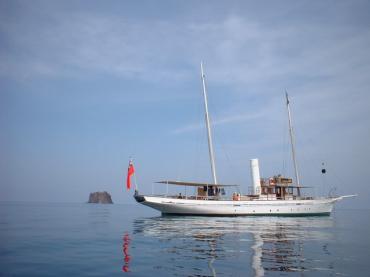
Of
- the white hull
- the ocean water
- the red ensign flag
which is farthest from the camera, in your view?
the white hull

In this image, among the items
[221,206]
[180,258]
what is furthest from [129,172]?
[180,258]

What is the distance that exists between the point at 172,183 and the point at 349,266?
35613 mm

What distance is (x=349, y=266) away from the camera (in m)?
14.3

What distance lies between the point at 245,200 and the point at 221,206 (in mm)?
4099

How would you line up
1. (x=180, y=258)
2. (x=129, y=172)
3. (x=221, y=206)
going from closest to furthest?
(x=180, y=258), (x=129, y=172), (x=221, y=206)

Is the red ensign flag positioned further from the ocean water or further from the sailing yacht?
the ocean water

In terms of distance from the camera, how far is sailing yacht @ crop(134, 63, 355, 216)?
156 feet

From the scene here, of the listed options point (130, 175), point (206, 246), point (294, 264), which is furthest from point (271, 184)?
point (294, 264)

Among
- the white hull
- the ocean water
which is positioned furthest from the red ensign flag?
the ocean water

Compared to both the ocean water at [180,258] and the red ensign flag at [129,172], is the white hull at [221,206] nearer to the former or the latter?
the red ensign flag at [129,172]

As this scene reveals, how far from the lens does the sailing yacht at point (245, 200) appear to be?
4753cm

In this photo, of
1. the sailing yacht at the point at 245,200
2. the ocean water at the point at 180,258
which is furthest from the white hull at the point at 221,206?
the ocean water at the point at 180,258

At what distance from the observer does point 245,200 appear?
49.8 meters

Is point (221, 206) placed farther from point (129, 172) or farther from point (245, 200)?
point (129, 172)
